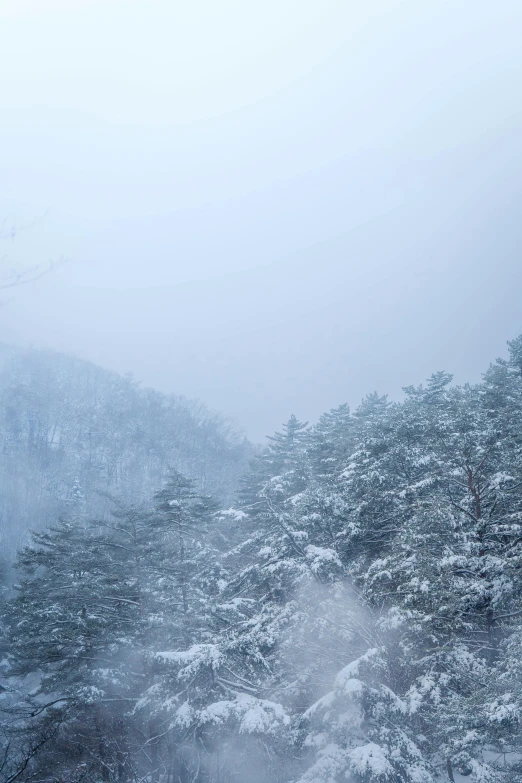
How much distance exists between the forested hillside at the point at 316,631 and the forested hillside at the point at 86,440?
6768cm

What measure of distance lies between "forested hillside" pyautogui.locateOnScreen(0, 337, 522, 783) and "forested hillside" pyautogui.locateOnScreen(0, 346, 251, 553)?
67685 mm

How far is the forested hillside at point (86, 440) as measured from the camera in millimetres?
92500

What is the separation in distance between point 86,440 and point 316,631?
11278 cm

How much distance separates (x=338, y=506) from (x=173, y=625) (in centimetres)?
775

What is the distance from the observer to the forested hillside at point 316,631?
414 inches

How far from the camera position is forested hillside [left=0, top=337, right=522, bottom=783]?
414 inches

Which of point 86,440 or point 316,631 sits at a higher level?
point 86,440

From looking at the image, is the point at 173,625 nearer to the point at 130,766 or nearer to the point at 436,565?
the point at 130,766

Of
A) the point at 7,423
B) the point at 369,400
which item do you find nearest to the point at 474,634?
the point at 369,400

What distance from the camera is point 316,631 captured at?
46.0ft

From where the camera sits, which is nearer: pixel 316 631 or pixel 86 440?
pixel 316 631

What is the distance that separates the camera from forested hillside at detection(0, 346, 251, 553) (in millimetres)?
92500

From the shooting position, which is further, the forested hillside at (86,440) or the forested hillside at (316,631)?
the forested hillside at (86,440)

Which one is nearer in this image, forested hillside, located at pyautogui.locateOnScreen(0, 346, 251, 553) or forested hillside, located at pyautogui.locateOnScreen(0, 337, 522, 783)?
forested hillside, located at pyautogui.locateOnScreen(0, 337, 522, 783)
